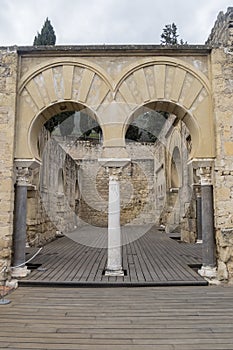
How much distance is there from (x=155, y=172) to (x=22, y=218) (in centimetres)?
1389

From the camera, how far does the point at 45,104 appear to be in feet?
19.0

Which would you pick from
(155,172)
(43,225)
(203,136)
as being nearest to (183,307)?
(203,136)

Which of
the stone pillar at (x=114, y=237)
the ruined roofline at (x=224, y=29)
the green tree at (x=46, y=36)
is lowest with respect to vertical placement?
the stone pillar at (x=114, y=237)

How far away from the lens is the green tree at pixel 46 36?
23.0m

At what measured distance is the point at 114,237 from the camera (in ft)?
18.5

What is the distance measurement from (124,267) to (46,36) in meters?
21.9

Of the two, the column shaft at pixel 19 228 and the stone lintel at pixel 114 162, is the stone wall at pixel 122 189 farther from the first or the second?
the stone lintel at pixel 114 162

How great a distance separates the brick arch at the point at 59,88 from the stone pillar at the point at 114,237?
1598mm

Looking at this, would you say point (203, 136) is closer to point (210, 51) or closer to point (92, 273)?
point (210, 51)

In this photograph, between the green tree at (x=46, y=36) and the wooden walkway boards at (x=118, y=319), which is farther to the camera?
the green tree at (x=46, y=36)

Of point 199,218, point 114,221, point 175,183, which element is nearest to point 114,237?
point 114,221

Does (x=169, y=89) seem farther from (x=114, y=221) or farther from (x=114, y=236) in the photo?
(x=114, y=236)

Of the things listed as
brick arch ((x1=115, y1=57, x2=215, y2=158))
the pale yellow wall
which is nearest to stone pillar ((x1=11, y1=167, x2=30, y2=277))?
the pale yellow wall

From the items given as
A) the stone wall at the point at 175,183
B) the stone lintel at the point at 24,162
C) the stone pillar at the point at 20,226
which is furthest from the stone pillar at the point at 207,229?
the stone wall at the point at 175,183
